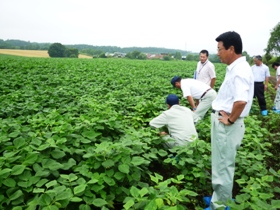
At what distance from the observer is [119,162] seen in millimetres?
2270

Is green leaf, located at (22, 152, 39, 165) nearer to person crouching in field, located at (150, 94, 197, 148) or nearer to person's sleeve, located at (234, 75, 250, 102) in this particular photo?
person crouching in field, located at (150, 94, 197, 148)

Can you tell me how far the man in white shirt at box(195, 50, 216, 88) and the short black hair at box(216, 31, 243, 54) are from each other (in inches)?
143

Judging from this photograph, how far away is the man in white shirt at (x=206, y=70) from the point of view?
5.79m

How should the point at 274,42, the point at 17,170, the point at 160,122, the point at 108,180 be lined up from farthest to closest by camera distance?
the point at 274,42 → the point at 160,122 → the point at 108,180 → the point at 17,170

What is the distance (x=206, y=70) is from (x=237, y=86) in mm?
3861

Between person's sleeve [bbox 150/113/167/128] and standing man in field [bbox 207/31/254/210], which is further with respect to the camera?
person's sleeve [bbox 150/113/167/128]

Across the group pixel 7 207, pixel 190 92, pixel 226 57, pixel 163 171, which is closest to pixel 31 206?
pixel 7 207

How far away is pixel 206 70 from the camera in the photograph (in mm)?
5883

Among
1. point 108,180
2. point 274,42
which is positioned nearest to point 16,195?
point 108,180

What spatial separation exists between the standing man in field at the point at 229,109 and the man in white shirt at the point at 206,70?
3.61m

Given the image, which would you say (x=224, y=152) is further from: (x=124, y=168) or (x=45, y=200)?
(x=45, y=200)

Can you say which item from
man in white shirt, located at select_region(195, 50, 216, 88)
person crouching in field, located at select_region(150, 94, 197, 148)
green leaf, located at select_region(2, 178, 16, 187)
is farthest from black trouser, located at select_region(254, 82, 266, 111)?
green leaf, located at select_region(2, 178, 16, 187)

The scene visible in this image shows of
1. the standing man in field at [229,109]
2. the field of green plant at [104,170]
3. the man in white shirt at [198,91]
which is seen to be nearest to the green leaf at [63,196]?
the field of green plant at [104,170]

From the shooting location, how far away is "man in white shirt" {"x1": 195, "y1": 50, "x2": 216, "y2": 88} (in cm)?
579
